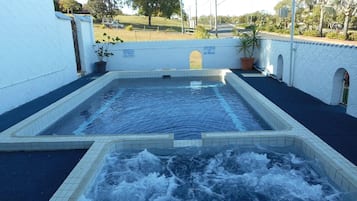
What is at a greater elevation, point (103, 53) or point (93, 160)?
point (103, 53)

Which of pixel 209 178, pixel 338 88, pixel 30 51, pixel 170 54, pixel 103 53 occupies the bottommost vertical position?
pixel 209 178

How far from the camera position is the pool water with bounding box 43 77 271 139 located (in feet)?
21.9

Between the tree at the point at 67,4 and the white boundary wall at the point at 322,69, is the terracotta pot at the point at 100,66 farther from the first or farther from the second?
the tree at the point at 67,4

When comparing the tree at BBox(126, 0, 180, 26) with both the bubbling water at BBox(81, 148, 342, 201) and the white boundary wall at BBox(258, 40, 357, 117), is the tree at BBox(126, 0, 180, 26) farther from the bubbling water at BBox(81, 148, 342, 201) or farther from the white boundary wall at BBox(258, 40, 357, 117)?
the bubbling water at BBox(81, 148, 342, 201)

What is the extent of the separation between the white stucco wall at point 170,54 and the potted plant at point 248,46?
1.41ft

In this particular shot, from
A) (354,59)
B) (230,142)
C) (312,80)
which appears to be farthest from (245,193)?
(312,80)

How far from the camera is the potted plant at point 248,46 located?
14.2 metres

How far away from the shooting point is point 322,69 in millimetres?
7797

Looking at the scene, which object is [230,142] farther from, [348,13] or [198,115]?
[348,13]

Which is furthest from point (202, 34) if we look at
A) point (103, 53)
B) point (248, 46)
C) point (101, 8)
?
point (101, 8)

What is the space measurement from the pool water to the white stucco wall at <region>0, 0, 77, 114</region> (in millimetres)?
1618

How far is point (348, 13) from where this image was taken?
1130 inches

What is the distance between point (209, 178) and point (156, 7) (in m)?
46.1

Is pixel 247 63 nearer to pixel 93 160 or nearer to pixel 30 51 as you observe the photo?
pixel 30 51
